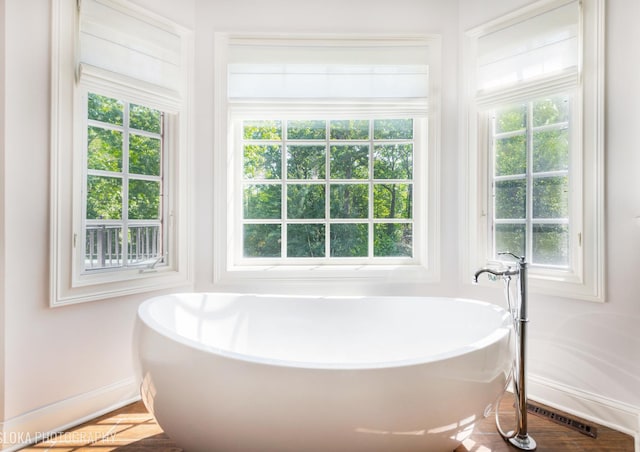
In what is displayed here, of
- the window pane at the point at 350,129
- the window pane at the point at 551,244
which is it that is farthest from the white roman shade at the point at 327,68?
the window pane at the point at 551,244

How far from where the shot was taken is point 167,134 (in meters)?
2.31

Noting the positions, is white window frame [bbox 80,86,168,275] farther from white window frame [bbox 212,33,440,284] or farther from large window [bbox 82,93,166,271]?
white window frame [bbox 212,33,440,284]

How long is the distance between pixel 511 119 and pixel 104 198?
2445 millimetres

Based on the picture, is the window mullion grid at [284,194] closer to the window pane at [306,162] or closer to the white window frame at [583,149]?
the window pane at [306,162]

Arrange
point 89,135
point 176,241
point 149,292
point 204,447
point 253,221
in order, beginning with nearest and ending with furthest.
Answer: point 204,447 → point 89,135 → point 149,292 → point 176,241 → point 253,221

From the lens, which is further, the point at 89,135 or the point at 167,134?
the point at 167,134

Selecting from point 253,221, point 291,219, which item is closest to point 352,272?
point 291,219

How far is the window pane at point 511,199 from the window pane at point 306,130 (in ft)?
3.95

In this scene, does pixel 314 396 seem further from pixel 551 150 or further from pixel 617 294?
pixel 551 150

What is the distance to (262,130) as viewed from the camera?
2.52 meters

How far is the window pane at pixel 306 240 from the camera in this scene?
99.3 inches

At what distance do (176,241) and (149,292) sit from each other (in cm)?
35

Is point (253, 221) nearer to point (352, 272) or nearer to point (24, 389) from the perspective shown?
point (352, 272)

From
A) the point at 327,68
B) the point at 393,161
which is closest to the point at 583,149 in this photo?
the point at 393,161
